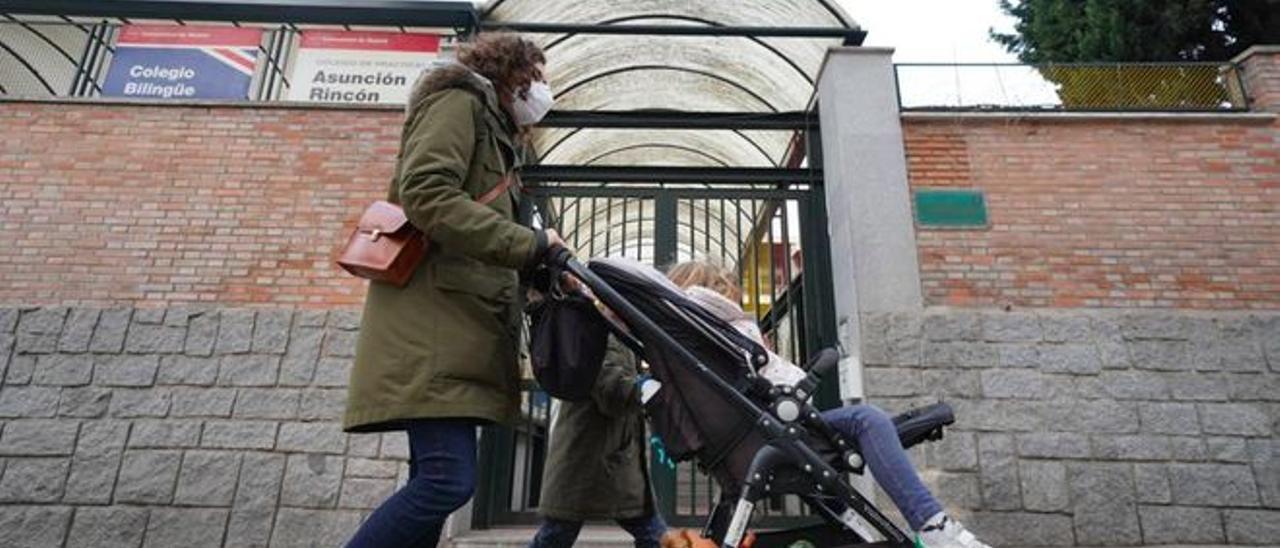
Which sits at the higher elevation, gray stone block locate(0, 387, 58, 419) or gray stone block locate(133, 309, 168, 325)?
gray stone block locate(133, 309, 168, 325)

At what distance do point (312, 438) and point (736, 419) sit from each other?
11.8 feet

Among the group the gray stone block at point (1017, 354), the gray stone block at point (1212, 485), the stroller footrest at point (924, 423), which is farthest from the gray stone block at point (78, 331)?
the gray stone block at point (1212, 485)

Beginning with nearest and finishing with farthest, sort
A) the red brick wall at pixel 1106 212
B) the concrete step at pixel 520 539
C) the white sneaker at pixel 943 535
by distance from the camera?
the white sneaker at pixel 943 535
the concrete step at pixel 520 539
the red brick wall at pixel 1106 212

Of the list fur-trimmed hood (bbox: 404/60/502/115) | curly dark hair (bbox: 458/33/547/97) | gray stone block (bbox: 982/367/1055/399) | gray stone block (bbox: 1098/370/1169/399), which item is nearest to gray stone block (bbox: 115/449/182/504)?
fur-trimmed hood (bbox: 404/60/502/115)

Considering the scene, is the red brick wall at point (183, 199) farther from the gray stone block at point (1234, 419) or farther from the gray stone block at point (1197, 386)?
the gray stone block at point (1234, 419)

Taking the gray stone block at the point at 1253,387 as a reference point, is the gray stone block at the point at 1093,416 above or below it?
below

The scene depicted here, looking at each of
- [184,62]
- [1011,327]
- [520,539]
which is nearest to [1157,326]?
[1011,327]

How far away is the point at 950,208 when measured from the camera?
532 cm

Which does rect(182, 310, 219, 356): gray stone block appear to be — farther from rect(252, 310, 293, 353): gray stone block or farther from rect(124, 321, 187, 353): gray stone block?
rect(252, 310, 293, 353): gray stone block

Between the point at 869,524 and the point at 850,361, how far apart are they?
2753 mm

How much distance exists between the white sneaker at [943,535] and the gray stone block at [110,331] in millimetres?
5405

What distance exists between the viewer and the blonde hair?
9.04 ft

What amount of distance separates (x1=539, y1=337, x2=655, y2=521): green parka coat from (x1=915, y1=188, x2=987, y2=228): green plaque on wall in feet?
11.1

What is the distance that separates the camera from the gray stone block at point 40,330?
4.88m
